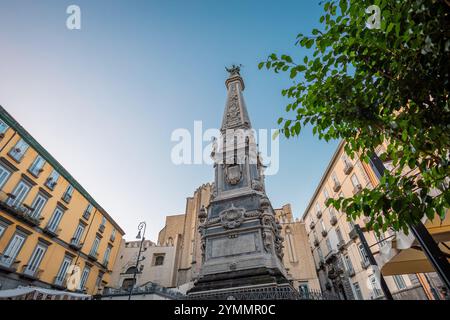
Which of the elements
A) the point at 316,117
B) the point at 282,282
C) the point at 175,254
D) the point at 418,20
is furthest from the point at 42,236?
the point at 418,20

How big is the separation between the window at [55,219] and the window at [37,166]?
4.09 m

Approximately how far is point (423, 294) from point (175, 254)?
87.6 ft

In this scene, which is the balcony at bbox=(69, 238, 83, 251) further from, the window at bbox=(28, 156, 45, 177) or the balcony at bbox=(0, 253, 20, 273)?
the window at bbox=(28, 156, 45, 177)

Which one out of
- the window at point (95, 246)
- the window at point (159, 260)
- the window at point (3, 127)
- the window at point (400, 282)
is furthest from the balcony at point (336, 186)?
the window at point (3, 127)

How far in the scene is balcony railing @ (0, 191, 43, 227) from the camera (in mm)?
16656

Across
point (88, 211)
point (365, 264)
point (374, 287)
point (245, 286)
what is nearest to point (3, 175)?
point (88, 211)

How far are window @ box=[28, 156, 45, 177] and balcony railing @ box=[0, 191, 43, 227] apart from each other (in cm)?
304

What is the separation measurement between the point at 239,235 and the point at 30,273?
18.6 meters

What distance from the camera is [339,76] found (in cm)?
335

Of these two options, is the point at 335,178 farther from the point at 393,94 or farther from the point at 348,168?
the point at 393,94

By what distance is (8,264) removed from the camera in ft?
53.4

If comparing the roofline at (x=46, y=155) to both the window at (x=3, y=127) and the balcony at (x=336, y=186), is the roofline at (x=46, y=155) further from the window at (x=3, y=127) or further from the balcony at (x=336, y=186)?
the balcony at (x=336, y=186)

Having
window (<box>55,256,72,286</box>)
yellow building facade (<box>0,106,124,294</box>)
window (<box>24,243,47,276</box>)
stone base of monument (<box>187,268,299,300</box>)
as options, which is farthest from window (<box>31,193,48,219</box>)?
stone base of monument (<box>187,268,299,300</box>)

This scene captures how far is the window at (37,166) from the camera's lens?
65.1 ft
